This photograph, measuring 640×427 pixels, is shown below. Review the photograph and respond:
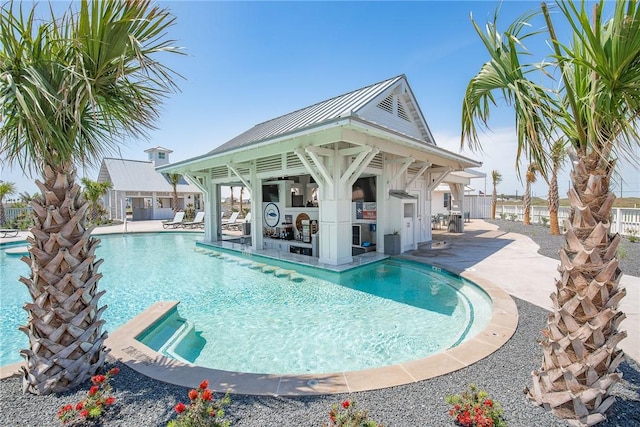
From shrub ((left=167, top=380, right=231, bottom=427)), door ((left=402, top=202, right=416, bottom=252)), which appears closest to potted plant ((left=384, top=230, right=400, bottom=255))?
door ((left=402, top=202, right=416, bottom=252))

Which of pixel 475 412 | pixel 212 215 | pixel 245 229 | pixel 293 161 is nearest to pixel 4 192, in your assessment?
pixel 212 215

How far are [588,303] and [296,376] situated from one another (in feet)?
8.39

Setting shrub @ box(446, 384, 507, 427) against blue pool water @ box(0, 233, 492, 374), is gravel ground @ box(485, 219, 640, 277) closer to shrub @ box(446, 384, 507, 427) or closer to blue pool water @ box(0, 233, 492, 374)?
blue pool water @ box(0, 233, 492, 374)

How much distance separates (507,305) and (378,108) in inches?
300

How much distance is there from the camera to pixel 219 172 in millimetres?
13836

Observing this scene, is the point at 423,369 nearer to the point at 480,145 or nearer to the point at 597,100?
the point at 480,145

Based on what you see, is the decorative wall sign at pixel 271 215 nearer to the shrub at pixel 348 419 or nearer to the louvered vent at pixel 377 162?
the louvered vent at pixel 377 162

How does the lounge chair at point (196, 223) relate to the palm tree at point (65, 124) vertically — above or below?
below

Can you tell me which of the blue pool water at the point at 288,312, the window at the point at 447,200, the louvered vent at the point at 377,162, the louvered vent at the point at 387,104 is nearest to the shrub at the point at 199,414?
the blue pool water at the point at 288,312

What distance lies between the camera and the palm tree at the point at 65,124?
226 cm

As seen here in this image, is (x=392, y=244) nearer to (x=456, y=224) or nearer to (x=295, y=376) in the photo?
(x=295, y=376)

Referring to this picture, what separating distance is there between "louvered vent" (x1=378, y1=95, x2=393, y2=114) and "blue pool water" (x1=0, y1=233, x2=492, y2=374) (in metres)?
5.57

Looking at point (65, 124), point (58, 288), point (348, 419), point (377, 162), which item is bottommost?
point (348, 419)

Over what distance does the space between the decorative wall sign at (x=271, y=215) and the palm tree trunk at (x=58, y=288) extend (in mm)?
9936
